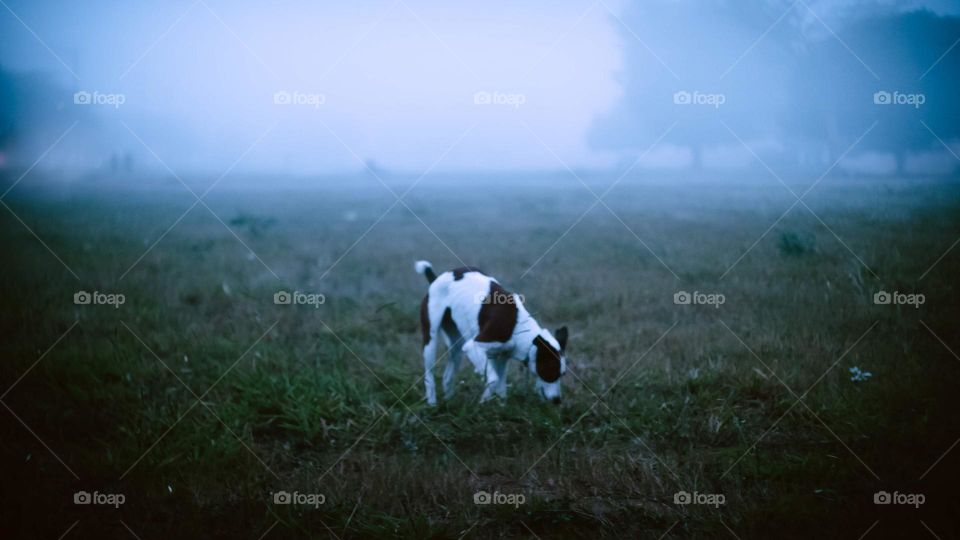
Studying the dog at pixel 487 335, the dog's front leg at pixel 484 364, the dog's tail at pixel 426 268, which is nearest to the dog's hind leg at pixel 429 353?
the dog at pixel 487 335

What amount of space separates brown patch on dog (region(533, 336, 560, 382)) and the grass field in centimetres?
39

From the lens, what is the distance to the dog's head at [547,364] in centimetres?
651

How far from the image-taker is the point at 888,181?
12.7 meters

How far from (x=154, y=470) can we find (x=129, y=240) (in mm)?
12917

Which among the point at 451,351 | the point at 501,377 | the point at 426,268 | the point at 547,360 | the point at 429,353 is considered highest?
the point at 426,268

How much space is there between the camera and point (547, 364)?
655 cm

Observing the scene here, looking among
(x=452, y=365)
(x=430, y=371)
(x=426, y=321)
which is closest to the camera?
(x=430, y=371)

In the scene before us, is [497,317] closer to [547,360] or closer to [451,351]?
[547,360]

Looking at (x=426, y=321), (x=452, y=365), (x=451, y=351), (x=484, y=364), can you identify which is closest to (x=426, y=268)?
(x=426, y=321)

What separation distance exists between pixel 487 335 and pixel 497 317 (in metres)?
0.23

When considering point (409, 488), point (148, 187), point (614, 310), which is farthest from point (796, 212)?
point (148, 187)

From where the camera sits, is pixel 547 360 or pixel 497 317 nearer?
pixel 547 360

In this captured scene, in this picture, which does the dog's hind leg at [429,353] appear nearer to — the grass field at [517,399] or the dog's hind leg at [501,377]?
the grass field at [517,399]

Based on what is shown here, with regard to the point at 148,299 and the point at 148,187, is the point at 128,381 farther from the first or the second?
the point at 148,187
